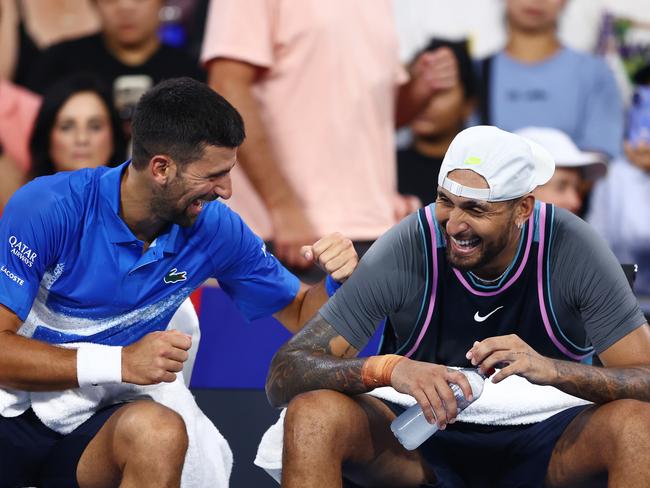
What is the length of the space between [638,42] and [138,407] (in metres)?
3.28

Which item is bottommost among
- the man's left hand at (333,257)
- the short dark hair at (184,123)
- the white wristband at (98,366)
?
the white wristband at (98,366)

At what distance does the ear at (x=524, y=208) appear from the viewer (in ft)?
10.5

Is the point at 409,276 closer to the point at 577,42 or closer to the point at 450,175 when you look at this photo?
the point at 450,175

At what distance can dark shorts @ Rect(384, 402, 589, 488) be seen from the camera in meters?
3.21

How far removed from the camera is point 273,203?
459cm

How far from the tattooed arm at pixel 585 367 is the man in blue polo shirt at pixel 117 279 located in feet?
1.74

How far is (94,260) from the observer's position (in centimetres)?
320

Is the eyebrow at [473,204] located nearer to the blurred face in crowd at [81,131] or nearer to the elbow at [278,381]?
the elbow at [278,381]

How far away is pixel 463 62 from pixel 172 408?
8.10 feet

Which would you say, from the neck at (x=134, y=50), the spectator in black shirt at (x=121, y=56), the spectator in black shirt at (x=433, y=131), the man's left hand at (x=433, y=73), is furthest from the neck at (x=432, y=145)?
the neck at (x=134, y=50)

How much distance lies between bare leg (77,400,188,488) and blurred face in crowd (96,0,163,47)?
2385mm

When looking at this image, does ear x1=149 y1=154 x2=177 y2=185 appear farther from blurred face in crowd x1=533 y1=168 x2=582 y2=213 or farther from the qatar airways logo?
blurred face in crowd x1=533 y1=168 x2=582 y2=213

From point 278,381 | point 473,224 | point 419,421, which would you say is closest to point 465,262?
point 473,224

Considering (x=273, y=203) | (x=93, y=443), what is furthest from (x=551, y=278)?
(x=273, y=203)
